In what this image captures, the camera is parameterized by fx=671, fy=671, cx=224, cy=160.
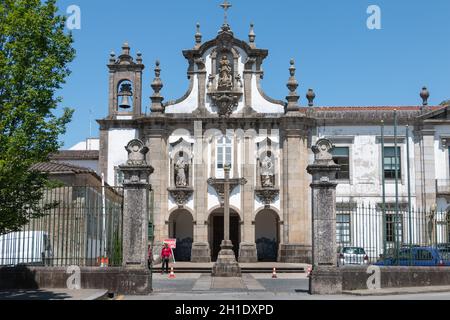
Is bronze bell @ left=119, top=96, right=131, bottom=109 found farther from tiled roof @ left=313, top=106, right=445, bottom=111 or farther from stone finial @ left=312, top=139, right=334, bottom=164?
stone finial @ left=312, top=139, right=334, bottom=164

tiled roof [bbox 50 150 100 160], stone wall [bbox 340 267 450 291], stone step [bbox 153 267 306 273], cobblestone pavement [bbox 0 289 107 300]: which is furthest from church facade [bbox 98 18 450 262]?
cobblestone pavement [bbox 0 289 107 300]

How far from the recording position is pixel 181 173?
3550cm

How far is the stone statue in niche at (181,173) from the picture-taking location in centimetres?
3544

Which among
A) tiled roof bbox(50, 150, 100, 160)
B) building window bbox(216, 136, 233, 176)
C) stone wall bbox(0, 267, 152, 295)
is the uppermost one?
tiled roof bbox(50, 150, 100, 160)

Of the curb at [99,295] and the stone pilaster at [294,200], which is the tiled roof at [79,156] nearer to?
the stone pilaster at [294,200]

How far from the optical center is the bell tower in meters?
37.0

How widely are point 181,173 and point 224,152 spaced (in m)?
2.54

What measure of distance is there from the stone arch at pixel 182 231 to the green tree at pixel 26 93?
20.0 metres

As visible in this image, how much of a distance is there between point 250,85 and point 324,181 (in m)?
→ 18.0

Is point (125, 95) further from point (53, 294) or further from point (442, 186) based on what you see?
point (53, 294)

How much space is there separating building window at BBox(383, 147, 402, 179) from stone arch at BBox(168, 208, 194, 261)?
425 inches

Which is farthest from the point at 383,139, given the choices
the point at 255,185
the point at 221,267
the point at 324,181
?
the point at 324,181

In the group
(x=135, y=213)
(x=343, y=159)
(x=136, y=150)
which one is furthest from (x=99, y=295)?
(x=343, y=159)
